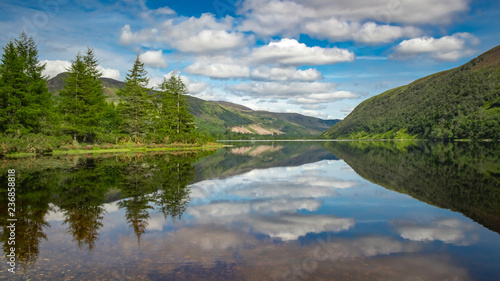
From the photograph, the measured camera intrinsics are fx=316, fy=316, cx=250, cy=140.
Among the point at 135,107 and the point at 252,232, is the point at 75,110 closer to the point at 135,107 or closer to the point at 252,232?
the point at 135,107

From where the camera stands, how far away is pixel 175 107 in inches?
3100

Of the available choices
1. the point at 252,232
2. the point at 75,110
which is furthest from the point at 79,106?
the point at 252,232

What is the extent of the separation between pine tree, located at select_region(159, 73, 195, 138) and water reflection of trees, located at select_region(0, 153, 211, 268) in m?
49.4

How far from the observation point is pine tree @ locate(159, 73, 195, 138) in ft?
258

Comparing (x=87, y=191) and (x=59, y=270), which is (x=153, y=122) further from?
(x=59, y=270)

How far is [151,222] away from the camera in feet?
45.7

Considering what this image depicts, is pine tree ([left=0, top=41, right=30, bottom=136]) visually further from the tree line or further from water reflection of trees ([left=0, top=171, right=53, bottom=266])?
water reflection of trees ([left=0, top=171, right=53, bottom=266])

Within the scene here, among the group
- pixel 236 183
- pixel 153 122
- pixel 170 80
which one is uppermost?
pixel 170 80

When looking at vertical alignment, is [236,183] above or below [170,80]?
below

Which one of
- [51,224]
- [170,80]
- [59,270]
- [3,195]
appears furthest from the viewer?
[170,80]

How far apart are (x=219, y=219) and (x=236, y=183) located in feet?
39.3

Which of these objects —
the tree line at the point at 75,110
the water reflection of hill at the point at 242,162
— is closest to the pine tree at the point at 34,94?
the tree line at the point at 75,110

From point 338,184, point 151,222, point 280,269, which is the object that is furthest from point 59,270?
point 338,184

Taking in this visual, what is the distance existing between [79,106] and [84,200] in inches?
2045
